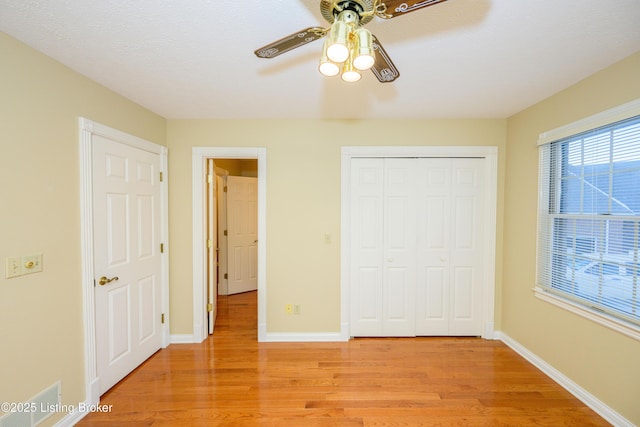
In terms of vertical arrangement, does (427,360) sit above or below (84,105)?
below

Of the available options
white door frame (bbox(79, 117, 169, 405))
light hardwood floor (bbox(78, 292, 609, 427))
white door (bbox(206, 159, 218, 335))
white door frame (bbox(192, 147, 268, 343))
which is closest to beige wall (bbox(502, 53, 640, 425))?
light hardwood floor (bbox(78, 292, 609, 427))

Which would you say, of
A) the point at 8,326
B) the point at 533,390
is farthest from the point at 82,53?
the point at 533,390

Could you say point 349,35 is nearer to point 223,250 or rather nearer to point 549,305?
point 549,305

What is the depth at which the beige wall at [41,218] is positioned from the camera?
135 centimetres

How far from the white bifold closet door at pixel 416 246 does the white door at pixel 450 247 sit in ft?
0.04

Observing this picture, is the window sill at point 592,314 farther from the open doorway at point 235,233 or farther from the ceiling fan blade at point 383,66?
the open doorway at point 235,233

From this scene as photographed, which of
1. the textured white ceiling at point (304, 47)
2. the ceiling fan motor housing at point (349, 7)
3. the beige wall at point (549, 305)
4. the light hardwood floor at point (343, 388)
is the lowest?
the light hardwood floor at point (343, 388)

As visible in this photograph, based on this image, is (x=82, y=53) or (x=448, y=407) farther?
(x=448, y=407)

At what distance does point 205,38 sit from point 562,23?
75.5 inches

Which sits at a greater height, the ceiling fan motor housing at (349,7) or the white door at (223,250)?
the ceiling fan motor housing at (349,7)

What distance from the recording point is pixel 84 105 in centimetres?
177

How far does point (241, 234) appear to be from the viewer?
4.39m

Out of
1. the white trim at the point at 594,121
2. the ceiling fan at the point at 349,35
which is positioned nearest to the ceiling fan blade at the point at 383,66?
the ceiling fan at the point at 349,35

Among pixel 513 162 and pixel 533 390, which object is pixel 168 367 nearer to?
pixel 533 390
